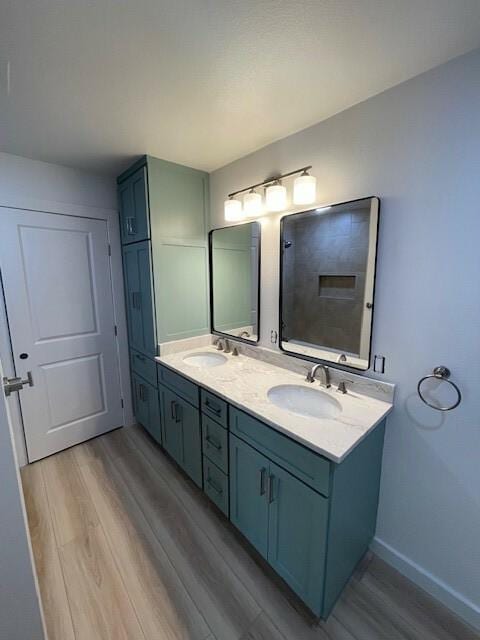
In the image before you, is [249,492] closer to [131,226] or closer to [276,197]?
[276,197]

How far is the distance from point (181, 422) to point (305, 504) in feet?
3.31

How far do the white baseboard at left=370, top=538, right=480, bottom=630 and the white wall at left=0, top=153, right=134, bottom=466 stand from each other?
7.63ft

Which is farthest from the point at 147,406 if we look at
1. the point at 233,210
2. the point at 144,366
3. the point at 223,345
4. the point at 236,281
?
the point at 233,210

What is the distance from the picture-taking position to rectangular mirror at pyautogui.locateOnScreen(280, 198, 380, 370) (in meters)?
1.37

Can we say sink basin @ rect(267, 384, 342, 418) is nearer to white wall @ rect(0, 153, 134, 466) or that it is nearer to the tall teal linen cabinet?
the tall teal linen cabinet

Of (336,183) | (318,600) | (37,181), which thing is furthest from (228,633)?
(37,181)

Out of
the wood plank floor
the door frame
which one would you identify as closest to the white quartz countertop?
the door frame

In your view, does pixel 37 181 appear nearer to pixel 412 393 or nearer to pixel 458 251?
pixel 458 251

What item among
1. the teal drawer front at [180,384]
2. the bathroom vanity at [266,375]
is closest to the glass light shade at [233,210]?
the bathroom vanity at [266,375]

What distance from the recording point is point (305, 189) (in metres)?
1.46

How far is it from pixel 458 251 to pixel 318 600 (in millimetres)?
1513

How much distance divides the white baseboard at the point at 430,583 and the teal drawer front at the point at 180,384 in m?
1.25

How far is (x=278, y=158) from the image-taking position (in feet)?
5.58

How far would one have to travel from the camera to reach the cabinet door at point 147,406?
7.16ft
